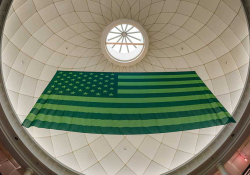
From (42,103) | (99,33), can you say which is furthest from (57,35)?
(42,103)

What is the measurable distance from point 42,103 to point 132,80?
19.3 ft

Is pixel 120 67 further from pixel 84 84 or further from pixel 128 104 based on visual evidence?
pixel 128 104

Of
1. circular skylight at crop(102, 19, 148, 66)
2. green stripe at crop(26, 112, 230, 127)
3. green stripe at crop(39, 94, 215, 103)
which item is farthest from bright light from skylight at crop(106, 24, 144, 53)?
green stripe at crop(26, 112, 230, 127)

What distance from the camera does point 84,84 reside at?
1394 centimetres

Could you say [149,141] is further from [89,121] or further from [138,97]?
[89,121]

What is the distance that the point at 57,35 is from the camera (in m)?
19.4

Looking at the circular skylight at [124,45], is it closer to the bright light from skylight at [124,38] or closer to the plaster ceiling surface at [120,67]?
the bright light from skylight at [124,38]

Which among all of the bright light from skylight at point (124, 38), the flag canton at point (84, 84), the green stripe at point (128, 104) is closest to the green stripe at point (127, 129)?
the green stripe at point (128, 104)

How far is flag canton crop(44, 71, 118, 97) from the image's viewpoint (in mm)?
13291

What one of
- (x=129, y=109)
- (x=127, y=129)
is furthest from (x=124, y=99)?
(x=127, y=129)

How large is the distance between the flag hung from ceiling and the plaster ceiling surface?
18.7 ft

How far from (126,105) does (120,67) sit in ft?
33.9

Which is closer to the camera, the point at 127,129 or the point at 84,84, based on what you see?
the point at 127,129

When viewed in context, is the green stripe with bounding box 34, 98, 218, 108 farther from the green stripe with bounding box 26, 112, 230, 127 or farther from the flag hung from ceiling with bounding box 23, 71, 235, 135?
the green stripe with bounding box 26, 112, 230, 127
